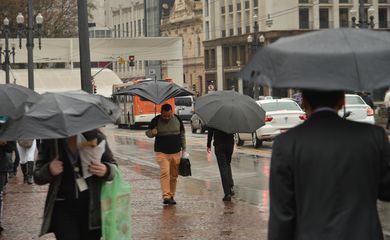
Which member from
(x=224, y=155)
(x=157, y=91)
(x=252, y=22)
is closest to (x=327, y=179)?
(x=224, y=155)

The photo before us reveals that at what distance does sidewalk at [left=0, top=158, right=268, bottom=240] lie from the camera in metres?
10.9

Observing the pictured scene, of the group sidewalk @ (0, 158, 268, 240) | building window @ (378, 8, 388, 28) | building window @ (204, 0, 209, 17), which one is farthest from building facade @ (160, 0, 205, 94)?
sidewalk @ (0, 158, 268, 240)

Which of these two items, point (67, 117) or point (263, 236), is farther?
point (263, 236)

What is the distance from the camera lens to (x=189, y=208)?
13258 mm

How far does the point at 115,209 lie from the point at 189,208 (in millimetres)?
6546

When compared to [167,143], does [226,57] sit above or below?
above

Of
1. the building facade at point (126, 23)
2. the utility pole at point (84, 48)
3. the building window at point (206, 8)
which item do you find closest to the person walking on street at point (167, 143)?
the utility pole at point (84, 48)

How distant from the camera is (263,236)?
10.5m

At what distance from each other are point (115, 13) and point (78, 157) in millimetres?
143472

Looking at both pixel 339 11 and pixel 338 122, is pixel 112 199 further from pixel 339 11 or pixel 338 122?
pixel 339 11

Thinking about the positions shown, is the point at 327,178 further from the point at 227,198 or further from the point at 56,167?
the point at 227,198

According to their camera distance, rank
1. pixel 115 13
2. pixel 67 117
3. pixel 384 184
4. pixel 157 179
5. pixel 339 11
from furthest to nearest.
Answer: pixel 115 13
pixel 339 11
pixel 157 179
pixel 67 117
pixel 384 184

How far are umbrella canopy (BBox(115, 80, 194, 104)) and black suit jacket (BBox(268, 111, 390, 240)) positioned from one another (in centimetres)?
964

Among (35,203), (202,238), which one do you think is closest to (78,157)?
(202,238)
